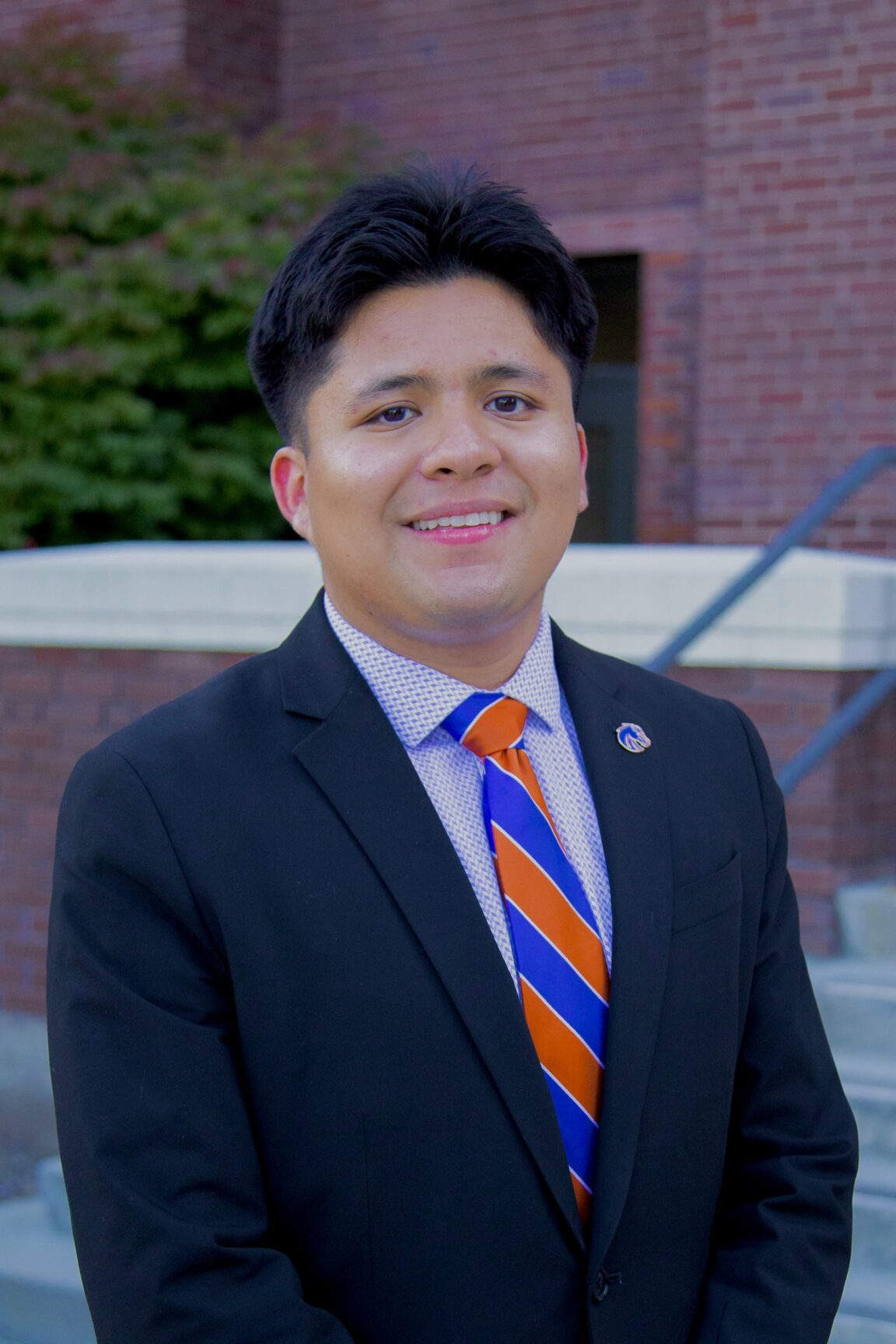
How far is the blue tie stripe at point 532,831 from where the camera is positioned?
189cm

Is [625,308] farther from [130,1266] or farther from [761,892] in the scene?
[130,1266]

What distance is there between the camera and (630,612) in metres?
4.61

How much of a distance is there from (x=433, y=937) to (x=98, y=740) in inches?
155

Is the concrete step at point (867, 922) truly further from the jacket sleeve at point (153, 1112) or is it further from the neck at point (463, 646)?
the jacket sleeve at point (153, 1112)

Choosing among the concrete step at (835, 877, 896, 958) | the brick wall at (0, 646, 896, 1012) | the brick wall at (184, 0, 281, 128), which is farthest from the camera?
the brick wall at (184, 0, 281, 128)

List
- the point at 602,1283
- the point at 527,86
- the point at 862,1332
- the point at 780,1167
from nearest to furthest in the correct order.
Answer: the point at 602,1283
the point at 780,1167
the point at 862,1332
the point at 527,86

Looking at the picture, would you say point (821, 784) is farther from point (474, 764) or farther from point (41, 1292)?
point (474, 764)

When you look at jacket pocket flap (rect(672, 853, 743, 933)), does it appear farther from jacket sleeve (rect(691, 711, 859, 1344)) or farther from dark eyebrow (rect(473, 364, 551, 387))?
dark eyebrow (rect(473, 364, 551, 387))

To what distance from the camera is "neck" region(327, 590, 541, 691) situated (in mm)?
1924

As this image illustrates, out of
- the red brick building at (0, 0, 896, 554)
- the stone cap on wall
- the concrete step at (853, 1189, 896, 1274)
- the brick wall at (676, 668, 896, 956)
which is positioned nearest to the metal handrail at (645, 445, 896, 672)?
the stone cap on wall

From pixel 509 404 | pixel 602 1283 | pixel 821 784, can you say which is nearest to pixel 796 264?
pixel 821 784

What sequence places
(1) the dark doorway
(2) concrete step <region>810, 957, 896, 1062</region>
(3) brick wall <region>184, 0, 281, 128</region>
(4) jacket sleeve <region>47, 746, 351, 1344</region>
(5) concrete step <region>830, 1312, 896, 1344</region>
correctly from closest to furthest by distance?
(4) jacket sleeve <region>47, 746, 351, 1344</region> → (5) concrete step <region>830, 1312, 896, 1344</region> → (2) concrete step <region>810, 957, 896, 1062</region> → (1) the dark doorway → (3) brick wall <region>184, 0, 281, 128</region>

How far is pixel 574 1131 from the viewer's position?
182 centimetres

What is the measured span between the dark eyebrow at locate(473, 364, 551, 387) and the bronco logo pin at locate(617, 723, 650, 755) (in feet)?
1.56
